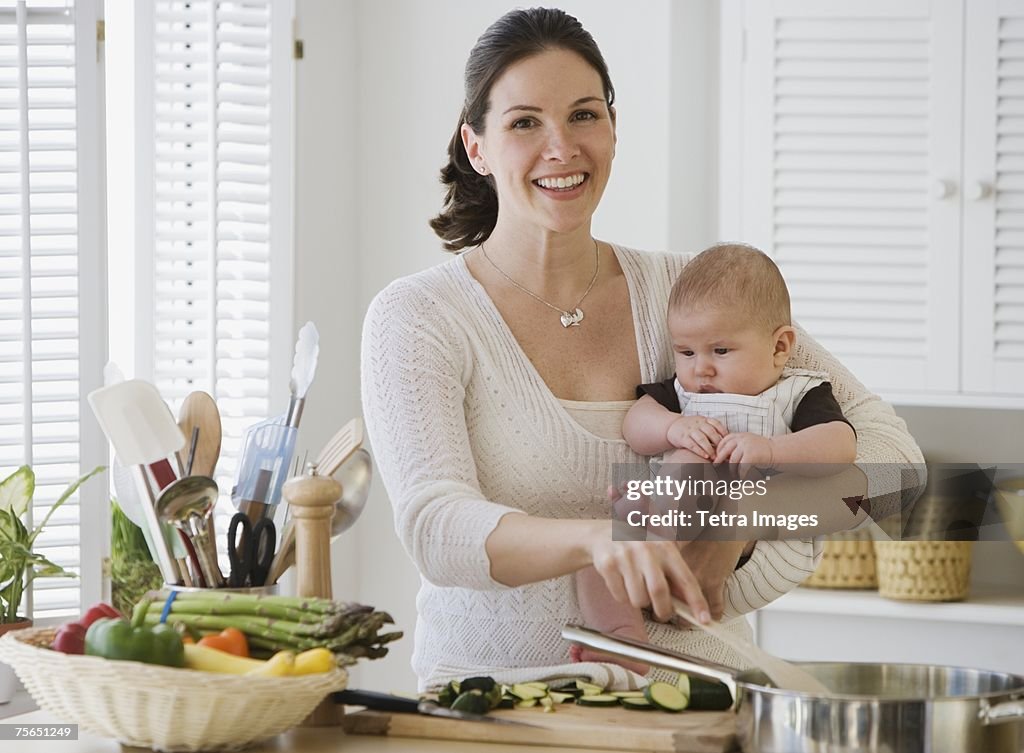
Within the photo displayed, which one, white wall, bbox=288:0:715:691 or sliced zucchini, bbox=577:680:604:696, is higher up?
white wall, bbox=288:0:715:691

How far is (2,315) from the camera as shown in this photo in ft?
7.67

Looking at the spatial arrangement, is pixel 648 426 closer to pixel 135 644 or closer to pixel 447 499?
pixel 447 499

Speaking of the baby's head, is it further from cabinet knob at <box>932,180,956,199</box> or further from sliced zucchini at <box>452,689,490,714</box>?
cabinet knob at <box>932,180,956,199</box>

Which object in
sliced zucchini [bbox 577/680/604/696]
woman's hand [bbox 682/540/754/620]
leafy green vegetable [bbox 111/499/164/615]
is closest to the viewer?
sliced zucchini [bbox 577/680/604/696]

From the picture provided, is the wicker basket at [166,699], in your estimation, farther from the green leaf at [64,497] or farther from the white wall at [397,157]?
Result: the white wall at [397,157]

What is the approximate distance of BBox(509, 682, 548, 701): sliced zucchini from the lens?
1346 millimetres

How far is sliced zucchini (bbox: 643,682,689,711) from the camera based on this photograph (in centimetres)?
132

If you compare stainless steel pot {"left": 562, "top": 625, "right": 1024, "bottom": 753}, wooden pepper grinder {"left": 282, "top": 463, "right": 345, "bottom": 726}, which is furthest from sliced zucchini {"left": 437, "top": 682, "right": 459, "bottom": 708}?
stainless steel pot {"left": 562, "top": 625, "right": 1024, "bottom": 753}

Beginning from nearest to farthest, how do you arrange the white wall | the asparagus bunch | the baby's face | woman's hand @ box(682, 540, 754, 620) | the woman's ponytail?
the asparagus bunch < woman's hand @ box(682, 540, 754, 620) < the baby's face < the woman's ponytail < the white wall

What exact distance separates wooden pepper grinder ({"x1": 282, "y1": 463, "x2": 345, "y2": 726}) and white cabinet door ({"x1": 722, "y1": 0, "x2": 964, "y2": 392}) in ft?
6.18

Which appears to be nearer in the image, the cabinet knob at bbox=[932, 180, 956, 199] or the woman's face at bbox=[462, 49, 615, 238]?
the woman's face at bbox=[462, 49, 615, 238]

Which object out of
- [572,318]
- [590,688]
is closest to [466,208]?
[572,318]

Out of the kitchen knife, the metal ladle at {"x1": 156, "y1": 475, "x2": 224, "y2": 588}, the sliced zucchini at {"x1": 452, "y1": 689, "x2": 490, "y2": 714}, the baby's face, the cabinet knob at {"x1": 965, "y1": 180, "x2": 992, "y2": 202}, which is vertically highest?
the cabinet knob at {"x1": 965, "y1": 180, "x2": 992, "y2": 202}

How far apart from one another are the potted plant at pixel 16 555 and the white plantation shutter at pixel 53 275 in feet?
0.38
